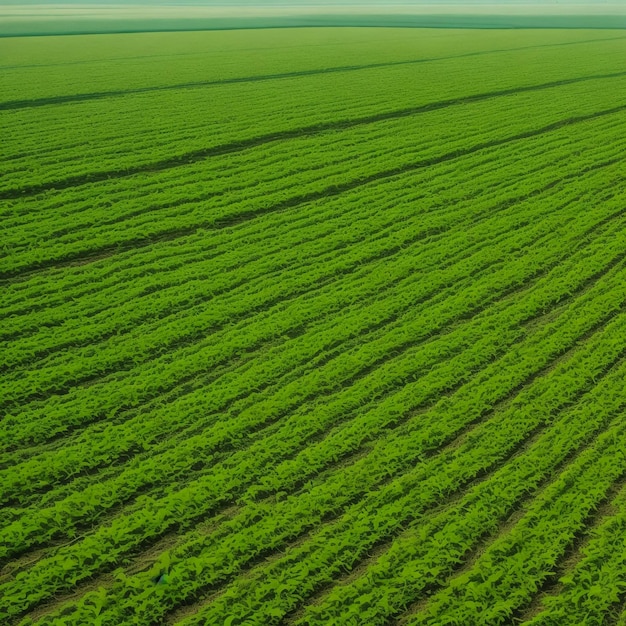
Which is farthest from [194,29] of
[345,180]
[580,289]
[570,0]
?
[570,0]

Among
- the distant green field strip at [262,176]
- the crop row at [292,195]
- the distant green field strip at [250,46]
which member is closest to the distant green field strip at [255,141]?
the distant green field strip at [262,176]

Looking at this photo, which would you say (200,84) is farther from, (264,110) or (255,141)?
(255,141)

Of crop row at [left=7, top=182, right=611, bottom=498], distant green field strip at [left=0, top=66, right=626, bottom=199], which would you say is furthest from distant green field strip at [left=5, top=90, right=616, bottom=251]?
crop row at [left=7, top=182, right=611, bottom=498]

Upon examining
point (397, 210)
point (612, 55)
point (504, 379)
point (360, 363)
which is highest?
point (612, 55)

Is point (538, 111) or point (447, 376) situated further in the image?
point (538, 111)

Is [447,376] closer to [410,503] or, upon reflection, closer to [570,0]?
[410,503]

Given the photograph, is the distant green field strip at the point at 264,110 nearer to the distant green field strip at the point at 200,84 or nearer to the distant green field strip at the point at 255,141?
the distant green field strip at the point at 255,141

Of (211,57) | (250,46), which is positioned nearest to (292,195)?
(211,57)
